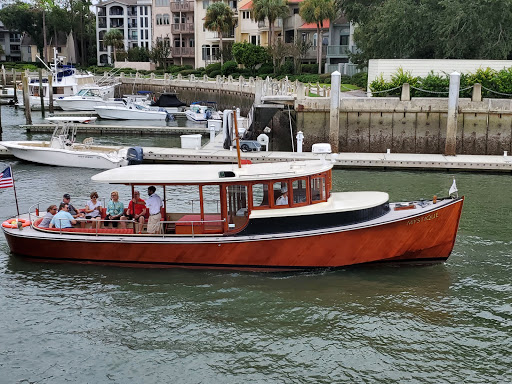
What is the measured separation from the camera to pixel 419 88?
3184cm

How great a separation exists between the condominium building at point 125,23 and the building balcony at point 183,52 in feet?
38.5

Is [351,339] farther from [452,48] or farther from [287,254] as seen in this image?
[452,48]

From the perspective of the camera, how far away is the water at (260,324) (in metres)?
11.3

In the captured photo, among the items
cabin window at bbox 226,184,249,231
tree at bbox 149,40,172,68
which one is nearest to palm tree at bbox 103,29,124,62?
tree at bbox 149,40,172,68

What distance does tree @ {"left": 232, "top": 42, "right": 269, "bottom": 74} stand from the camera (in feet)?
217

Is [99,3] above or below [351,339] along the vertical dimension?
above

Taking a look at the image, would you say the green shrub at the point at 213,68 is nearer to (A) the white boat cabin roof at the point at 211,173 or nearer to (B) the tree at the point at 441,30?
(B) the tree at the point at 441,30

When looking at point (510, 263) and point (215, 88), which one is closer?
point (510, 263)

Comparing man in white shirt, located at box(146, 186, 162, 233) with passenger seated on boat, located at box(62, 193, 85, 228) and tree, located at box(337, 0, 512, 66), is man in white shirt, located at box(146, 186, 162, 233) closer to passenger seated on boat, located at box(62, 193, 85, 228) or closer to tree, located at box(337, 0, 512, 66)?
passenger seated on boat, located at box(62, 193, 85, 228)

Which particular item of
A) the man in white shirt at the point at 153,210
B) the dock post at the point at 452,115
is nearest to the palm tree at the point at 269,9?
the dock post at the point at 452,115

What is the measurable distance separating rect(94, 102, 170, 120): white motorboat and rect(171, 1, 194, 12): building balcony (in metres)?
37.5

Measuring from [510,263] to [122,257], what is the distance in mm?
9456

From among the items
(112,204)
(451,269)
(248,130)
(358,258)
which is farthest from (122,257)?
(248,130)

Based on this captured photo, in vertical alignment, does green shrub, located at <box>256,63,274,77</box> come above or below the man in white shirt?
above
